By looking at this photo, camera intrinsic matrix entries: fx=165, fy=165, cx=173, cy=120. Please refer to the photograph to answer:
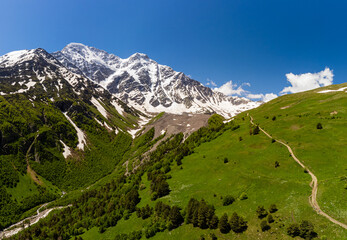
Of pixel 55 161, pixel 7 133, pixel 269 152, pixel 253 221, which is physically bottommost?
pixel 253 221

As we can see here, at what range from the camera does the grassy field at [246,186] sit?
2661 centimetres

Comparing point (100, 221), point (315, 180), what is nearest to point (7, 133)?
point (100, 221)

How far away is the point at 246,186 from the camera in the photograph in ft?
127

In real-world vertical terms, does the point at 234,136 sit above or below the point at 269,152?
above

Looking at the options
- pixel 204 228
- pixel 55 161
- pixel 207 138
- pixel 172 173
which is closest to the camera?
pixel 204 228

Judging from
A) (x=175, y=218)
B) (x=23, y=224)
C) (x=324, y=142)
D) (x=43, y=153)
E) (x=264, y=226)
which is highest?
(x=43, y=153)

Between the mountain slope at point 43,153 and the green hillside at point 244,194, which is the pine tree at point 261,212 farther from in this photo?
the mountain slope at point 43,153

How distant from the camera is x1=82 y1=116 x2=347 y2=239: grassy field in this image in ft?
87.3

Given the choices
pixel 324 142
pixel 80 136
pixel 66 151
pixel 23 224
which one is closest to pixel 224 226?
pixel 324 142

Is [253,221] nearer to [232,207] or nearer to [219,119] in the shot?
[232,207]

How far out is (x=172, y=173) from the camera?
64.5 metres

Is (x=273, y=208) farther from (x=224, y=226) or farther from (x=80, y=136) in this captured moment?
(x=80, y=136)

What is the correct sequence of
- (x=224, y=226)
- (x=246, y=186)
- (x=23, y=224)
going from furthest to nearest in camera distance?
(x=23, y=224)
(x=246, y=186)
(x=224, y=226)

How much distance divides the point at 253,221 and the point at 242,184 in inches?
491
